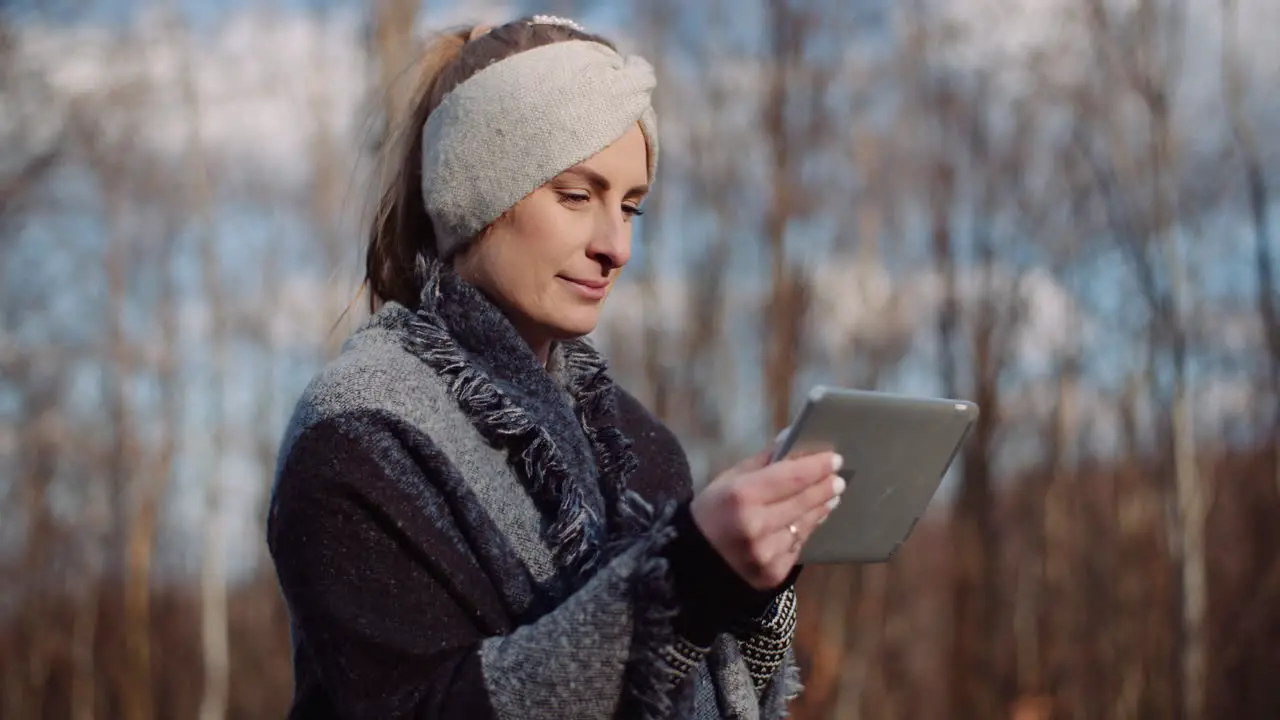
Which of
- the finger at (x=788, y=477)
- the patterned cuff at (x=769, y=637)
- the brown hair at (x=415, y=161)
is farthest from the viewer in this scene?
the brown hair at (x=415, y=161)

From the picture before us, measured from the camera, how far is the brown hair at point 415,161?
79.5 inches

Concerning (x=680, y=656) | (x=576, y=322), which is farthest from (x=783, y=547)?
(x=576, y=322)

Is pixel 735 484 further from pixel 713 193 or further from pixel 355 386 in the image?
pixel 713 193

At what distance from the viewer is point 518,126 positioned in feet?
6.18

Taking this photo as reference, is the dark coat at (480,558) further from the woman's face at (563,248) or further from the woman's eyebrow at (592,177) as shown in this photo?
the woman's eyebrow at (592,177)

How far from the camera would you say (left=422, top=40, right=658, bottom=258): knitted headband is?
1855 mm

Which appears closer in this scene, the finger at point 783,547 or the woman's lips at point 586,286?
the finger at point 783,547

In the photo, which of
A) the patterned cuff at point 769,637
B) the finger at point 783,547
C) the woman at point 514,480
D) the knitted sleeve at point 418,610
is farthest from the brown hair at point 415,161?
the finger at point 783,547

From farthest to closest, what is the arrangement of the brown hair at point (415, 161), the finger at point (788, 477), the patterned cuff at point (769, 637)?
the brown hair at point (415, 161) < the patterned cuff at point (769, 637) < the finger at point (788, 477)

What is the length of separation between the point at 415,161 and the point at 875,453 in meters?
0.93

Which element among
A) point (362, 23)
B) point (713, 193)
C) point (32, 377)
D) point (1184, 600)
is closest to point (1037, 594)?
point (713, 193)

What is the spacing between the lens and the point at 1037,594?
26.0 meters

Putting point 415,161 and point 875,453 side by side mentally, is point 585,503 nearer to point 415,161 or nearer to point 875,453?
point 875,453

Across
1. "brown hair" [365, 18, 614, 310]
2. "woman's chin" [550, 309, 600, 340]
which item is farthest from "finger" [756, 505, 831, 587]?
"brown hair" [365, 18, 614, 310]
